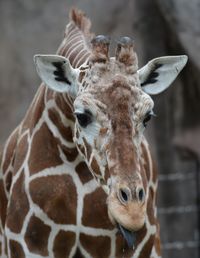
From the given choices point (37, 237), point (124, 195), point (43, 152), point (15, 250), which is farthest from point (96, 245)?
point (124, 195)

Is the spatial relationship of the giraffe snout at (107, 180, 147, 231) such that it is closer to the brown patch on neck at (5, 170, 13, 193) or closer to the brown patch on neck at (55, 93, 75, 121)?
the brown patch on neck at (55, 93, 75, 121)

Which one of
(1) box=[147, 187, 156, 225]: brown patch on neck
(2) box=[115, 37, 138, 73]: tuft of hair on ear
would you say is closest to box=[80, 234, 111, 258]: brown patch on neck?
(1) box=[147, 187, 156, 225]: brown patch on neck

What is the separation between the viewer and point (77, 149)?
5500 mm

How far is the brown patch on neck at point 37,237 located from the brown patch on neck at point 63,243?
0.05 m

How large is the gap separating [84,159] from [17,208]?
0.53 m

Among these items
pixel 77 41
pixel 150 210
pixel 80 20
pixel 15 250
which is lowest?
pixel 15 250

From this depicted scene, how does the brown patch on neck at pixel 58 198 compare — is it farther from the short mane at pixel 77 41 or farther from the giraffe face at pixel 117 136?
the short mane at pixel 77 41

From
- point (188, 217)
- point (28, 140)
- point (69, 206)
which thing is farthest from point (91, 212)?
point (188, 217)

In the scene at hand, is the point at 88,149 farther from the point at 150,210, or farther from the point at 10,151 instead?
the point at 10,151

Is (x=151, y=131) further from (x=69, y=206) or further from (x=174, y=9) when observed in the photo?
(x=69, y=206)

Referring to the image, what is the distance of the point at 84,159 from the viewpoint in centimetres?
539

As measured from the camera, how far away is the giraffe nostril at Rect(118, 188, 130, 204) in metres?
4.73

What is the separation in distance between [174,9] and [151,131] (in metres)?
1.34

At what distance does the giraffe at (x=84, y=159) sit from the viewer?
4.91 meters
